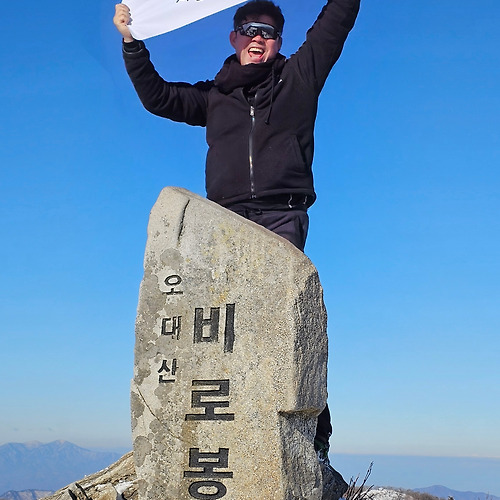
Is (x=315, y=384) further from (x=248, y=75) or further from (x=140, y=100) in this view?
(x=140, y=100)

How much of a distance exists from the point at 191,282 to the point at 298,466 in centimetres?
139

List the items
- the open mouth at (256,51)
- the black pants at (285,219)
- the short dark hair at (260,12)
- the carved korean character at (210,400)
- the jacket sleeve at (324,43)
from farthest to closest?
1. the short dark hair at (260,12)
2. the open mouth at (256,51)
3. the jacket sleeve at (324,43)
4. the black pants at (285,219)
5. the carved korean character at (210,400)

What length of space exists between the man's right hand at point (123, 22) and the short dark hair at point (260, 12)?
85 cm

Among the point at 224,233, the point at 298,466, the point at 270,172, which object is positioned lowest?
the point at 298,466

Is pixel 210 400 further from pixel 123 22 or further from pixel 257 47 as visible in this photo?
pixel 123 22

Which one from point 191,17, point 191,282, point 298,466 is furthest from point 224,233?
point 191,17

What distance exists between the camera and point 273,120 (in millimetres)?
5523

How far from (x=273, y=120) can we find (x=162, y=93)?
1.05 m

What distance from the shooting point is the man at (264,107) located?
545 cm

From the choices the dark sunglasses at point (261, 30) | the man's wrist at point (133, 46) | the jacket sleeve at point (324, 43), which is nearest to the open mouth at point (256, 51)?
the dark sunglasses at point (261, 30)

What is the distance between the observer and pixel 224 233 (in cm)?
505

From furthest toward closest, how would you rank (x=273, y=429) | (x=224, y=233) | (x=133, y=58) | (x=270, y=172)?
(x=133, y=58), (x=270, y=172), (x=224, y=233), (x=273, y=429)

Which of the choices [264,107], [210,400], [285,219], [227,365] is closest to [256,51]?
[264,107]

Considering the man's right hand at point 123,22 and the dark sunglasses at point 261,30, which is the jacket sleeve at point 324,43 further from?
the man's right hand at point 123,22
